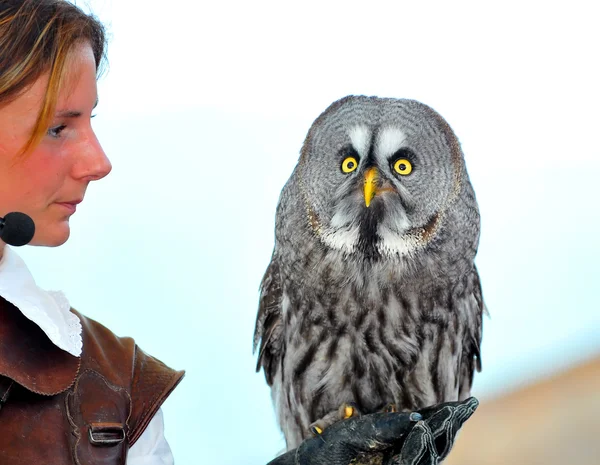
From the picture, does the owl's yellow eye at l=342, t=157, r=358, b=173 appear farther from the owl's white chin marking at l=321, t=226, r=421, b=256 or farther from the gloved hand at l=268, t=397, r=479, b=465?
the gloved hand at l=268, t=397, r=479, b=465

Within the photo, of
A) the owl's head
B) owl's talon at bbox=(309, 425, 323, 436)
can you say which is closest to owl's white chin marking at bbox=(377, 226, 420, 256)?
the owl's head

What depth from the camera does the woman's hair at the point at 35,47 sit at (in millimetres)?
891

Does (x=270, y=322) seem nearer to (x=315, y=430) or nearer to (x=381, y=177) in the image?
(x=315, y=430)

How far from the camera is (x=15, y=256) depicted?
41.6 inches

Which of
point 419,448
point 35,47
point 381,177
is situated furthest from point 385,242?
point 35,47

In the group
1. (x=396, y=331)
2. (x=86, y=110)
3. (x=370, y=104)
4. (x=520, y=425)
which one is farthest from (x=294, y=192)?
(x=520, y=425)

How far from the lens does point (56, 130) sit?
95 centimetres

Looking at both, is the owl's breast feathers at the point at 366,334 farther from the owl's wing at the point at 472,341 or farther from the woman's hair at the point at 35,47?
the woman's hair at the point at 35,47

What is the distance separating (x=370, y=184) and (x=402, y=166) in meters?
0.09

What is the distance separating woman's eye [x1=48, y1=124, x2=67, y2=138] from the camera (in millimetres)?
937

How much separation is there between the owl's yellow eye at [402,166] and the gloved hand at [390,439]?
0.44m

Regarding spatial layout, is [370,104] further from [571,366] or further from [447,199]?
[571,366]

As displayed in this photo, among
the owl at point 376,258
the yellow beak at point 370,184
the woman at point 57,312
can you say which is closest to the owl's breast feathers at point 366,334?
the owl at point 376,258

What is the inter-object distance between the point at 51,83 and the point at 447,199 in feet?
2.47
